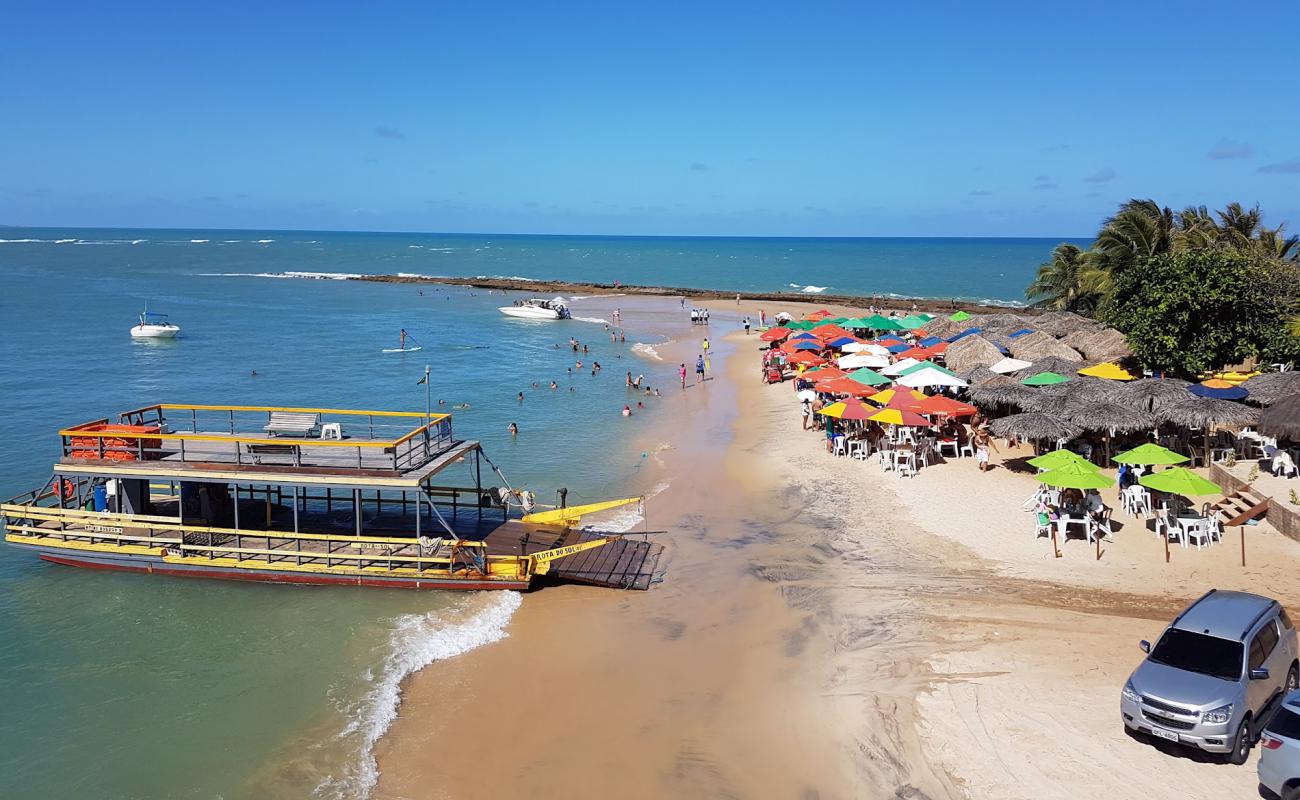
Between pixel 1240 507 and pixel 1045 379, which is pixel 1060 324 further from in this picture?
pixel 1240 507

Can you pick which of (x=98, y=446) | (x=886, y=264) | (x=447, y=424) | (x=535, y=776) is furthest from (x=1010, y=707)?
(x=886, y=264)

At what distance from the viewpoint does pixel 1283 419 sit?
63.4ft

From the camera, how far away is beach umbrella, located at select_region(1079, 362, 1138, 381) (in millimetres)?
26938

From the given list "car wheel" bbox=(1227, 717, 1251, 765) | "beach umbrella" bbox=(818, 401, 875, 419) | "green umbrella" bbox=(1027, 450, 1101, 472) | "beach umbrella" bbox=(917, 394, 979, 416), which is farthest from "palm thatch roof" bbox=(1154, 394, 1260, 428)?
"car wheel" bbox=(1227, 717, 1251, 765)

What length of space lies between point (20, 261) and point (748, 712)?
166019 mm

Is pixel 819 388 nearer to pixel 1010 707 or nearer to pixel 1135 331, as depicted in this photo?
pixel 1135 331

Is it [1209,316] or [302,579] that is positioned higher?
[1209,316]

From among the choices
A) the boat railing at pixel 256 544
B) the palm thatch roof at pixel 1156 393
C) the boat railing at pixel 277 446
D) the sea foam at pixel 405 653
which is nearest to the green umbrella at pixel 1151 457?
the palm thatch roof at pixel 1156 393

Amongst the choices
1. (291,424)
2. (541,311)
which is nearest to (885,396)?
(291,424)

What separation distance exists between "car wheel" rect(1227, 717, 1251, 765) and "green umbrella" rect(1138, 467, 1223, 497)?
6.86m

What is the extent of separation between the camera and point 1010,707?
1123 cm

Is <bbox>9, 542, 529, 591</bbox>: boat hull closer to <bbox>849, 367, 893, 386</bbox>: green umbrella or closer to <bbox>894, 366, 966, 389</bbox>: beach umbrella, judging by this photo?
<bbox>894, 366, 966, 389</bbox>: beach umbrella

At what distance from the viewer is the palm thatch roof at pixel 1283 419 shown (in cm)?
1906

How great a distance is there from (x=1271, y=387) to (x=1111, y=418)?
5.87 m
